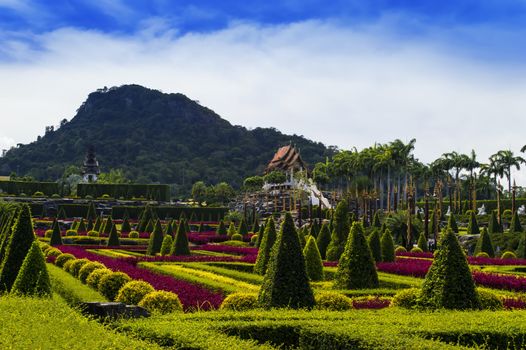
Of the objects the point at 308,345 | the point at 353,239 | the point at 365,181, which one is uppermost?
the point at 365,181

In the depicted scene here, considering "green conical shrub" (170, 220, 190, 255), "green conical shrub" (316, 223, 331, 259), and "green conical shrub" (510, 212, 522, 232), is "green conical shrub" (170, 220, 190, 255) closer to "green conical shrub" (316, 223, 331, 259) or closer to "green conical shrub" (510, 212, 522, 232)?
"green conical shrub" (316, 223, 331, 259)

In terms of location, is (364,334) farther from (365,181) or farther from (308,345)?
(365,181)

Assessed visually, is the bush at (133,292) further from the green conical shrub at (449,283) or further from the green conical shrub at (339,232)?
the green conical shrub at (339,232)

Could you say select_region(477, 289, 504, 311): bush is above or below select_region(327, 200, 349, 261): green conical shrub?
below

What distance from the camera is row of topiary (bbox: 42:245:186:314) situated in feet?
47.8

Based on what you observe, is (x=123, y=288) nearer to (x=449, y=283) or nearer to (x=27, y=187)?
(x=449, y=283)

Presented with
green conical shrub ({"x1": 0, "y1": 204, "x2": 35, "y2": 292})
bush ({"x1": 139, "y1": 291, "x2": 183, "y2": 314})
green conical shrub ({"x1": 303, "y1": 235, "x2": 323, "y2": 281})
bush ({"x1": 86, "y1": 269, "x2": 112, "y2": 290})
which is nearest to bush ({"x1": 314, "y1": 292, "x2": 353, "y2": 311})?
bush ({"x1": 139, "y1": 291, "x2": 183, "y2": 314})

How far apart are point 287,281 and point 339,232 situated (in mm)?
16652

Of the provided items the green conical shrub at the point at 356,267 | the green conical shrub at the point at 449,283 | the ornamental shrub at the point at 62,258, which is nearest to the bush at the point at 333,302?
the green conical shrub at the point at 449,283

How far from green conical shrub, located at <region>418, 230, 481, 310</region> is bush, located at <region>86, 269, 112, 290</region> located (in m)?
9.54

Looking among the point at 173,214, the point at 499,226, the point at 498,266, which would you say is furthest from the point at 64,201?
the point at 498,266

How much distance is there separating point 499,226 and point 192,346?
4405 centimetres

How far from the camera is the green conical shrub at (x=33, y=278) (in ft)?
54.0

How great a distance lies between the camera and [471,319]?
11.4m
